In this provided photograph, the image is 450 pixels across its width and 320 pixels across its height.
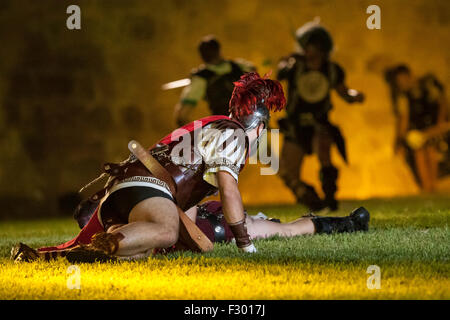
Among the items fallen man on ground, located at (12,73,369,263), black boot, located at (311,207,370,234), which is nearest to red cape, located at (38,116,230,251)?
fallen man on ground, located at (12,73,369,263)

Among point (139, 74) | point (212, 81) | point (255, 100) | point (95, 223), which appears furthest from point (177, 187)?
point (139, 74)

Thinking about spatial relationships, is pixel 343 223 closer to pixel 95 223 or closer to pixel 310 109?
pixel 95 223

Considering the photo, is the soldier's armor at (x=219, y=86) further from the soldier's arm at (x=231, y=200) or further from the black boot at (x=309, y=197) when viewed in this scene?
the soldier's arm at (x=231, y=200)

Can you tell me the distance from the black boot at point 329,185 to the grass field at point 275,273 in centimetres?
305

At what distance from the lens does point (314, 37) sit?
9969 mm

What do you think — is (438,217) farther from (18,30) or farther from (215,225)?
(18,30)

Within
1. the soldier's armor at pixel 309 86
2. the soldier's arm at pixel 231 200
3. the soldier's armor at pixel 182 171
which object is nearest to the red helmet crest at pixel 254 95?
the soldier's armor at pixel 182 171

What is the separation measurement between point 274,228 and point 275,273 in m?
1.54

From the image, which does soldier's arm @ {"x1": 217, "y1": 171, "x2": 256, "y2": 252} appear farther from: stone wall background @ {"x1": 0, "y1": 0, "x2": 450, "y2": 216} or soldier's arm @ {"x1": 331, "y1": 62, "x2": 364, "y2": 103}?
stone wall background @ {"x1": 0, "y1": 0, "x2": 450, "y2": 216}

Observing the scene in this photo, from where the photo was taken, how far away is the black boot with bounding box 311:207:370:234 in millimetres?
6117

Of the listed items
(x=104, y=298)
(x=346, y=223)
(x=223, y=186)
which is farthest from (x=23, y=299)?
(x=346, y=223)

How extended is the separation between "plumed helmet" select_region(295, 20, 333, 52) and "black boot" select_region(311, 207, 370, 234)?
3.93 meters

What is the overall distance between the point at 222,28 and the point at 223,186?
8035 mm

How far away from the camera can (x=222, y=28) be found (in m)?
12.7
